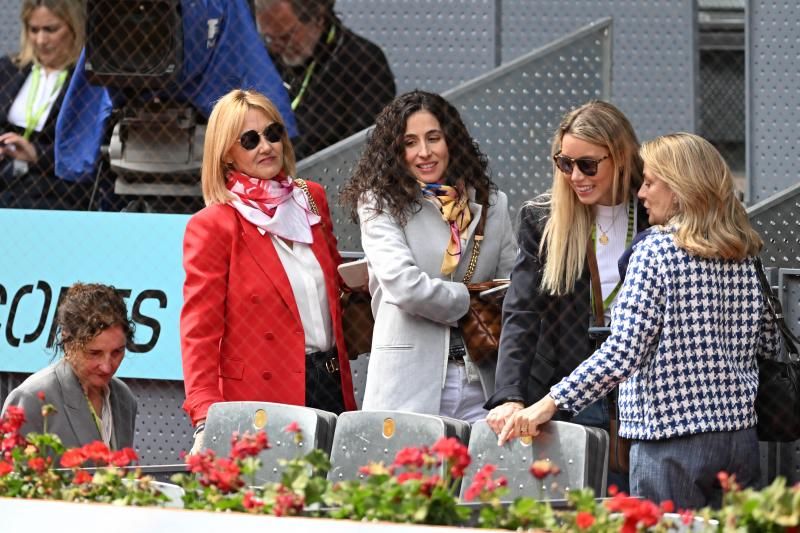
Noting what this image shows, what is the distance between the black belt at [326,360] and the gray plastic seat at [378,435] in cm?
51

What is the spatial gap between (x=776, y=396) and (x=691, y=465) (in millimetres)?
328

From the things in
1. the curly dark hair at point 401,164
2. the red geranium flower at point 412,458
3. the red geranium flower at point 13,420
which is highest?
the curly dark hair at point 401,164

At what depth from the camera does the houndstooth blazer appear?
10.8 feet

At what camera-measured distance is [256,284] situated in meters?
4.08

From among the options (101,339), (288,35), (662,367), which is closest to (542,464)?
(662,367)

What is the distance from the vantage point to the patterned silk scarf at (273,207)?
13.4ft

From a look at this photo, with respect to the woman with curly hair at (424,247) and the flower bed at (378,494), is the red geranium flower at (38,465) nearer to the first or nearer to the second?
the flower bed at (378,494)

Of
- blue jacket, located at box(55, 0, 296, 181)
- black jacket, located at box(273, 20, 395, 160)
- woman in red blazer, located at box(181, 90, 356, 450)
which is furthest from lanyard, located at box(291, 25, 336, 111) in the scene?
woman in red blazer, located at box(181, 90, 356, 450)

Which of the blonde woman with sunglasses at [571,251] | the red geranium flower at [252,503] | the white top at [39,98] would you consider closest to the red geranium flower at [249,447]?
the red geranium flower at [252,503]

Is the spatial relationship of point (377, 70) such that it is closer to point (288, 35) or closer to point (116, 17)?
point (288, 35)

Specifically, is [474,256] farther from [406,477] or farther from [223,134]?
[406,477]

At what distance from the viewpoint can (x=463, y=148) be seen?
4.07m

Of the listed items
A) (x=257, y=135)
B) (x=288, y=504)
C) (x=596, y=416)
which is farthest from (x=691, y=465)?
(x=257, y=135)

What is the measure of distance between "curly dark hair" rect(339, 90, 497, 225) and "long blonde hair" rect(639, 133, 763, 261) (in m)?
0.75
